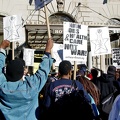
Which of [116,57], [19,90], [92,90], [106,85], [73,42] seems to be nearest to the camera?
[19,90]

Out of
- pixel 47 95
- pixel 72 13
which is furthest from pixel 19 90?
pixel 72 13

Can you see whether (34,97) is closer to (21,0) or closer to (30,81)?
(30,81)

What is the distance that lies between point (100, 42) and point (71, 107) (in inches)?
168

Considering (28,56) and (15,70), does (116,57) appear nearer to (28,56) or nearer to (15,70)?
(28,56)

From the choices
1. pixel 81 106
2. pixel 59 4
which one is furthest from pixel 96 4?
pixel 81 106

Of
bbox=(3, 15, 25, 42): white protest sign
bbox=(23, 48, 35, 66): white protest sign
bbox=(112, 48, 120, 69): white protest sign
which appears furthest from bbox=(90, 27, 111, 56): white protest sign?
bbox=(23, 48, 35, 66): white protest sign

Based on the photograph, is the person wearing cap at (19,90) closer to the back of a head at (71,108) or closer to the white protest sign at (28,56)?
the back of a head at (71,108)

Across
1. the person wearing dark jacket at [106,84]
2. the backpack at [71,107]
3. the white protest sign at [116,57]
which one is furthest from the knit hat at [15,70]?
the white protest sign at [116,57]

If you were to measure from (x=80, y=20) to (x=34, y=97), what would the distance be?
16.6m

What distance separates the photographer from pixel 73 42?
668cm

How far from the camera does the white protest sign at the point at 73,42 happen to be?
6.59 meters

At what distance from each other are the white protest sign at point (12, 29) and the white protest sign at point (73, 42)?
2199 mm

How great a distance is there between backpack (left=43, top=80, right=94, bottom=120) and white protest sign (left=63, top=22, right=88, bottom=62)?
2.36 m

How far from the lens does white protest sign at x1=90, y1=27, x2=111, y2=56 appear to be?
8.20 metres
